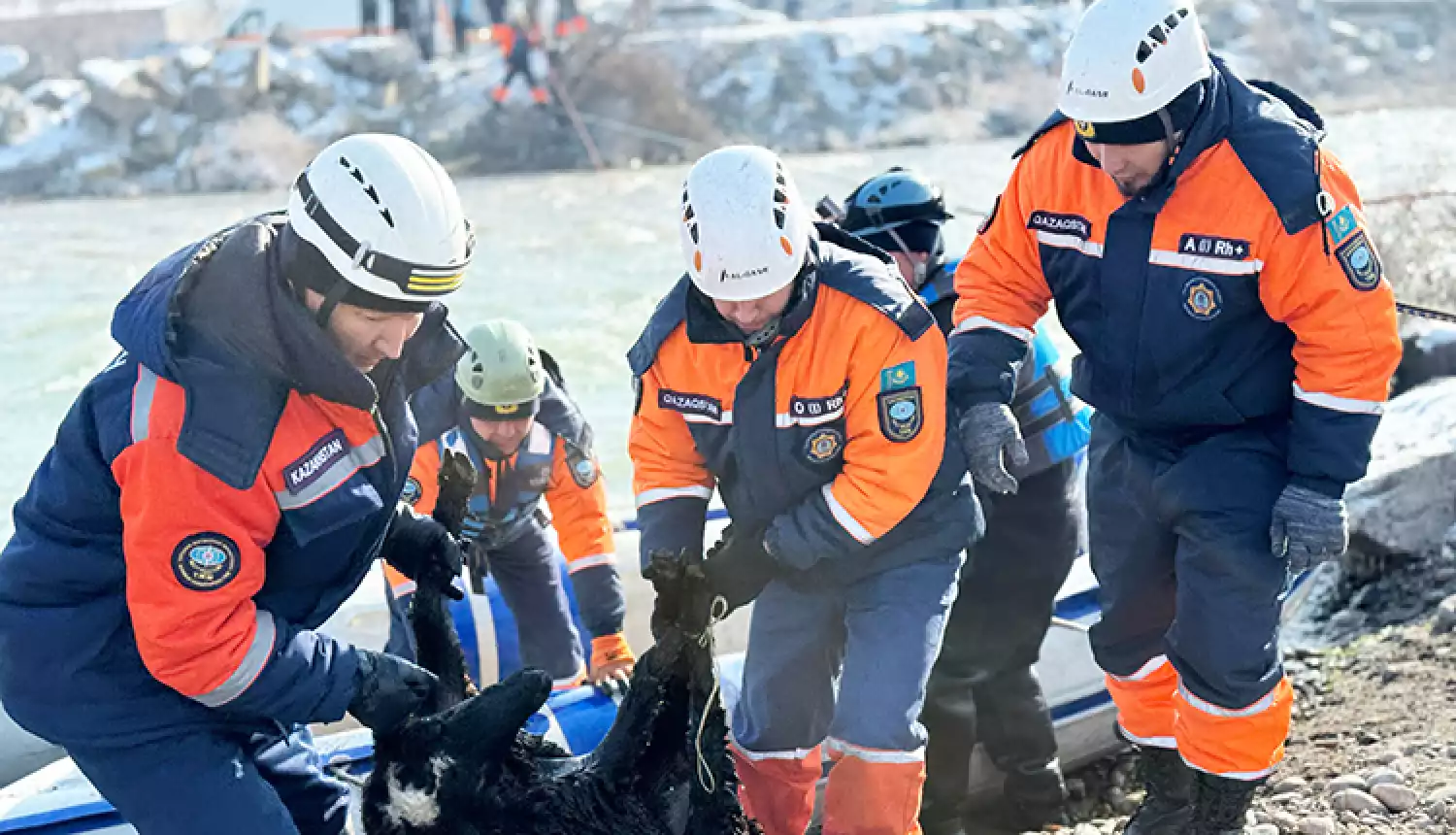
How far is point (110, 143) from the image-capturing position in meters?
25.2

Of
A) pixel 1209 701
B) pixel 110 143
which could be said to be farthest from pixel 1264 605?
pixel 110 143

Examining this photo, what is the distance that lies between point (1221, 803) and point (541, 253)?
14.9 meters

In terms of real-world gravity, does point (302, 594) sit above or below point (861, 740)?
above

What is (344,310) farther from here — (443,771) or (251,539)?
(443,771)

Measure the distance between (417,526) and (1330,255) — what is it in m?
2.11

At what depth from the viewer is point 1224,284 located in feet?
11.1

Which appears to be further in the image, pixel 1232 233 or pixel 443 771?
pixel 1232 233

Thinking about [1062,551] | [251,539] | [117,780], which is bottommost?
[1062,551]

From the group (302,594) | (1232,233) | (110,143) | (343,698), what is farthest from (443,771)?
(110,143)

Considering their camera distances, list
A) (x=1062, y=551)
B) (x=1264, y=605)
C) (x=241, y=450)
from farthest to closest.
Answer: (x=1062, y=551), (x=1264, y=605), (x=241, y=450)

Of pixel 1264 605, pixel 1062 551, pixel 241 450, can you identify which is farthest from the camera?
pixel 1062 551

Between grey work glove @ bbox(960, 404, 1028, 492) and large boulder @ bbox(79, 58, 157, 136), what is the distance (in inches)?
972

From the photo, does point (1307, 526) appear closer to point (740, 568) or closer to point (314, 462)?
point (740, 568)

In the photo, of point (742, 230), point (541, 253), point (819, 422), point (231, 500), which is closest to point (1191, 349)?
point (819, 422)
